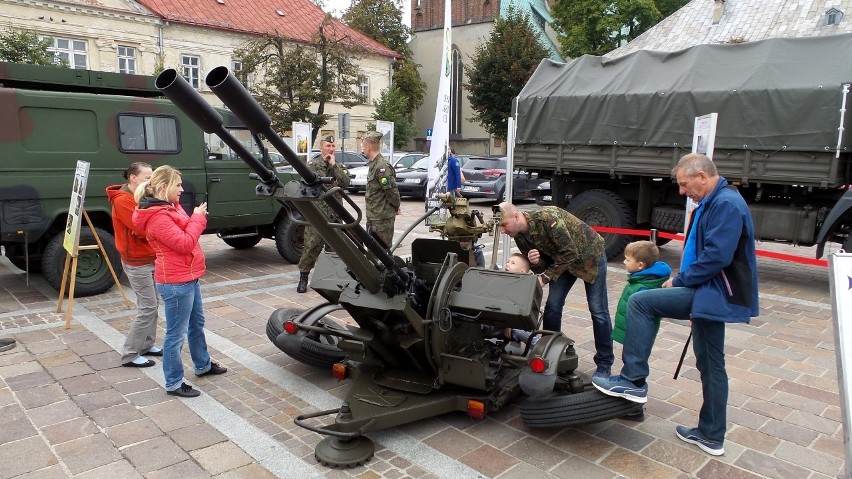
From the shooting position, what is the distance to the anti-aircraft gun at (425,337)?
359 cm

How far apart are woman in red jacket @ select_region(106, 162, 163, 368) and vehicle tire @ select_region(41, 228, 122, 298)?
2.66 m

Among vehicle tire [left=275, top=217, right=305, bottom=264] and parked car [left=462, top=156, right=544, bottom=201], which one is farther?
parked car [left=462, top=156, right=544, bottom=201]

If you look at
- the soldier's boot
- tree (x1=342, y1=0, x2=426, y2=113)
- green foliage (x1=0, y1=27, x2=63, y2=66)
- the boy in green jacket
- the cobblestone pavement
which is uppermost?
tree (x1=342, y1=0, x2=426, y2=113)

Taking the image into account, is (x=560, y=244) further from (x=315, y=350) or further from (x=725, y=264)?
(x=315, y=350)

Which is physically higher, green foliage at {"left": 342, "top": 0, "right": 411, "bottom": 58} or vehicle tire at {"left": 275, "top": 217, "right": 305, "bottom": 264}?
green foliage at {"left": 342, "top": 0, "right": 411, "bottom": 58}

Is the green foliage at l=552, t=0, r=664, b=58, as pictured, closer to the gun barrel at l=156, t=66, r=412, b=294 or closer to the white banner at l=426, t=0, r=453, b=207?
the white banner at l=426, t=0, r=453, b=207

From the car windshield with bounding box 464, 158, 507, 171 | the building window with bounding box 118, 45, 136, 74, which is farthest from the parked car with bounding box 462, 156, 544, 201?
the building window with bounding box 118, 45, 136, 74

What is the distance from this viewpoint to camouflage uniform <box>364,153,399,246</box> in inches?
295

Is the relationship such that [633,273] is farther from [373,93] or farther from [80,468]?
[373,93]

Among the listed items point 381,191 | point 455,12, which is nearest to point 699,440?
point 381,191

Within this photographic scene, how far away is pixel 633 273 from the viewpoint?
4.61 m

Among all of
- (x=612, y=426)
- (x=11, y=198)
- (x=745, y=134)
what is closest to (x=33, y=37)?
(x=11, y=198)

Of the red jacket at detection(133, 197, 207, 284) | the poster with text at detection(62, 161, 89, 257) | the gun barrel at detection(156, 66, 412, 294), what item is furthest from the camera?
the poster with text at detection(62, 161, 89, 257)

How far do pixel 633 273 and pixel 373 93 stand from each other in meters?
37.9
